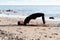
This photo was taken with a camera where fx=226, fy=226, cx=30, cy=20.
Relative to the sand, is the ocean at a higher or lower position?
lower

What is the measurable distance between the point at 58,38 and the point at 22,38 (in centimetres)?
187

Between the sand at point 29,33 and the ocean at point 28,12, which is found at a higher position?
the sand at point 29,33

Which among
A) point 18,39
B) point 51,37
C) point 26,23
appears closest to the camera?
point 18,39

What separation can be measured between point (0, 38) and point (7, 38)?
35 centimetres

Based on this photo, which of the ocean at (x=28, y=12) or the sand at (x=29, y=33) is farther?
the ocean at (x=28, y=12)

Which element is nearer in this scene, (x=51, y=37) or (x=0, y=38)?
(x=0, y=38)

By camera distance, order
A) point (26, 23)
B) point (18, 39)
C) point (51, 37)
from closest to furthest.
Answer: point (18, 39) < point (51, 37) < point (26, 23)

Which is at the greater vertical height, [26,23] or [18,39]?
[18,39]

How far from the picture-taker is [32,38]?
37.7 feet

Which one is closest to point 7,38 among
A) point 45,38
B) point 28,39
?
point 28,39

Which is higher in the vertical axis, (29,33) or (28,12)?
(29,33)

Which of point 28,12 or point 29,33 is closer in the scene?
point 29,33

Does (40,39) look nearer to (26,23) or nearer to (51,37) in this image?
(51,37)

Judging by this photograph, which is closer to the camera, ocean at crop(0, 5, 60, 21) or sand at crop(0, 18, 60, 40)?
sand at crop(0, 18, 60, 40)
